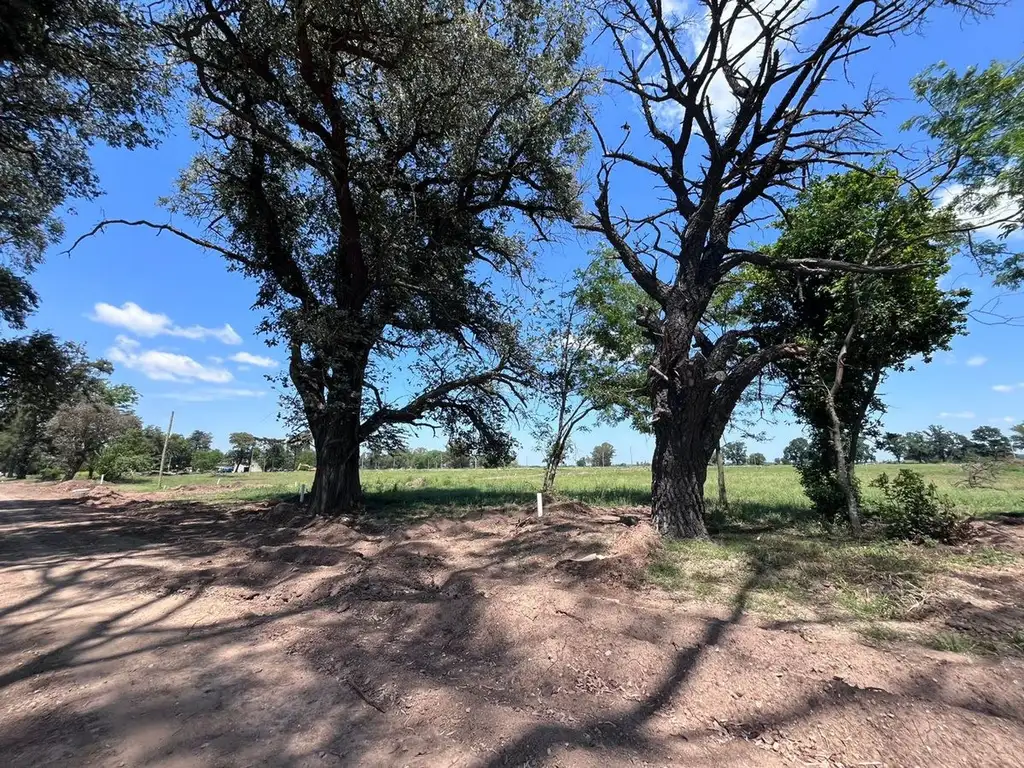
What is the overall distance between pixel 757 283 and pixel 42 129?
1616 centimetres

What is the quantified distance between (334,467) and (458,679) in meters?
10.3

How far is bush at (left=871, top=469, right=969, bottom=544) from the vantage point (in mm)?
8227

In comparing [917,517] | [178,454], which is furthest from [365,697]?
[178,454]

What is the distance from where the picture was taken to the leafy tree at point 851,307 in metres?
9.84

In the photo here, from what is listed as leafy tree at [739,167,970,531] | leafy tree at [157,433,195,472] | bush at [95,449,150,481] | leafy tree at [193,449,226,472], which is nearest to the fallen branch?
leafy tree at [739,167,970,531]

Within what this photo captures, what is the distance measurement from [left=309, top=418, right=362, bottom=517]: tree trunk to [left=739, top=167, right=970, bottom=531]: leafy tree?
10358mm

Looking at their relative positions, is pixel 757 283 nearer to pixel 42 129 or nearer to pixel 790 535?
pixel 790 535

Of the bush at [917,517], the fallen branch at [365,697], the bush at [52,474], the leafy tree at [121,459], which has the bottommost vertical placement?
the fallen branch at [365,697]

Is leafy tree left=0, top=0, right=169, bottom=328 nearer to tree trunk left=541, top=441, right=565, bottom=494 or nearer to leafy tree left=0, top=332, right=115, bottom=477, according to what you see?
leafy tree left=0, top=332, right=115, bottom=477

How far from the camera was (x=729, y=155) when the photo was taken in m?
9.46

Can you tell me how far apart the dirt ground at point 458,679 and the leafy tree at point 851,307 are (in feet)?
20.8

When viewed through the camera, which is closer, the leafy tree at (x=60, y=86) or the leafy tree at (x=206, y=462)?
the leafy tree at (x=60, y=86)

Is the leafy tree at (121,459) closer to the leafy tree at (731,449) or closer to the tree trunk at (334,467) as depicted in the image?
the tree trunk at (334,467)

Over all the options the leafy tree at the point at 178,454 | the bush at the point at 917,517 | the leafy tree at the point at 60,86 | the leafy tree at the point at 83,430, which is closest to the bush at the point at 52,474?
the leafy tree at the point at 83,430
